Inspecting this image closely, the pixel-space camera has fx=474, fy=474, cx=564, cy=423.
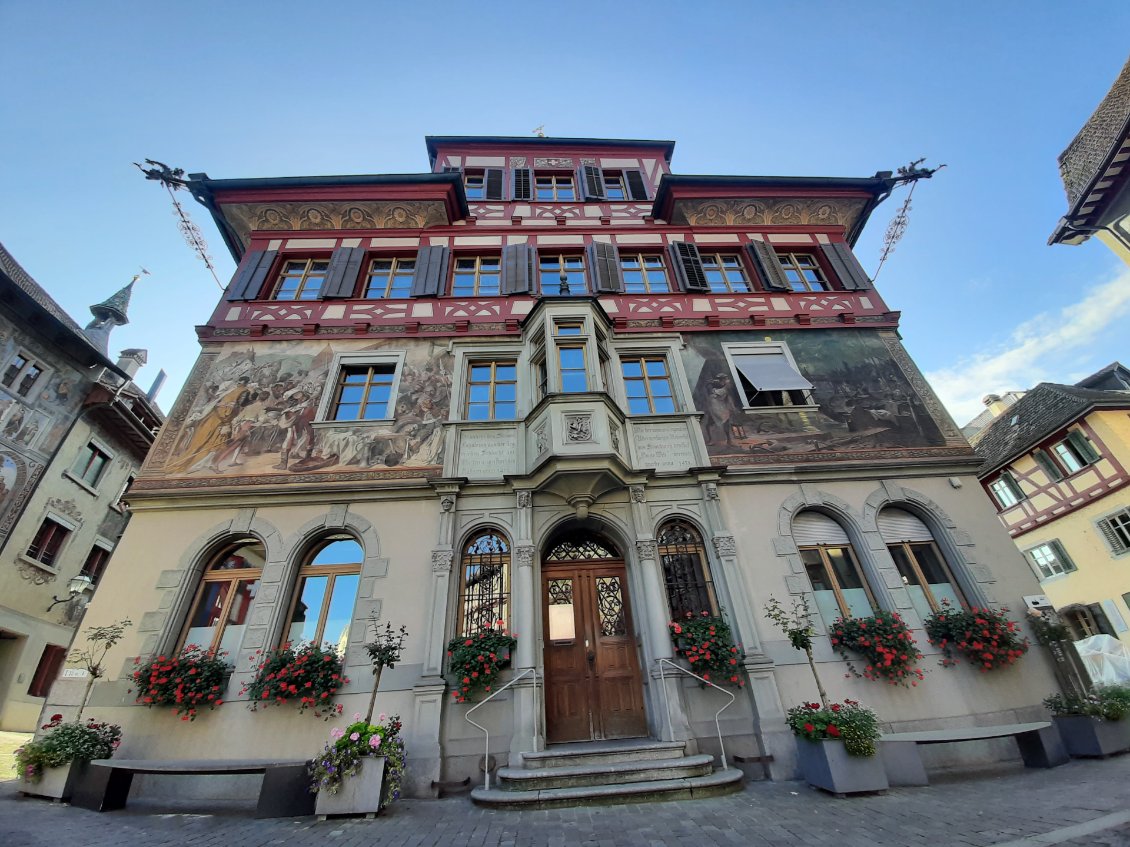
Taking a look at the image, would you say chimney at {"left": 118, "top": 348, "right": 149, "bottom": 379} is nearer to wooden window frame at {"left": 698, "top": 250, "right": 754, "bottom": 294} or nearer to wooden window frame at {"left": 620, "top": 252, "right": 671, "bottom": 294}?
wooden window frame at {"left": 620, "top": 252, "right": 671, "bottom": 294}

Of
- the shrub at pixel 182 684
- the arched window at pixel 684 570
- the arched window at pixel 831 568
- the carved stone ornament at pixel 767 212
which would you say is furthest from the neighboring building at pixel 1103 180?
the shrub at pixel 182 684

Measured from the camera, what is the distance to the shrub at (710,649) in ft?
24.6

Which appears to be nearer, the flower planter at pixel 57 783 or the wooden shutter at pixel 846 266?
the flower planter at pixel 57 783

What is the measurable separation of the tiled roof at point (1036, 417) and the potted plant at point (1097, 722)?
14.0 metres

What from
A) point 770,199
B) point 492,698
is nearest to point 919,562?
point 492,698

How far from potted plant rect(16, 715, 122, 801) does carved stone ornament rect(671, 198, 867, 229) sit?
16701 mm

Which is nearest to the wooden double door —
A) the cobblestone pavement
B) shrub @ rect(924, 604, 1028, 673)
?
the cobblestone pavement

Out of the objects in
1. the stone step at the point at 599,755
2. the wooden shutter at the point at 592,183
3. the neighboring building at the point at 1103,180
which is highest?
the wooden shutter at the point at 592,183

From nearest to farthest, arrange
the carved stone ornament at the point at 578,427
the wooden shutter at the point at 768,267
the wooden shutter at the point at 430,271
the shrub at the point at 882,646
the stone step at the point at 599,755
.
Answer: the stone step at the point at 599,755, the shrub at the point at 882,646, the carved stone ornament at the point at 578,427, the wooden shutter at the point at 430,271, the wooden shutter at the point at 768,267

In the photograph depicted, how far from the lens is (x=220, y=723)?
23.6 ft

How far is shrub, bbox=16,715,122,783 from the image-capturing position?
6109 millimetres

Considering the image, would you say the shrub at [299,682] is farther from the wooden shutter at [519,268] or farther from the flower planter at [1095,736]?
the flower planter at [1095,736]

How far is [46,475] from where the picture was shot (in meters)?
16.0

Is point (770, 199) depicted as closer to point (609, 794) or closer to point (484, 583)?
point (484, 583)
